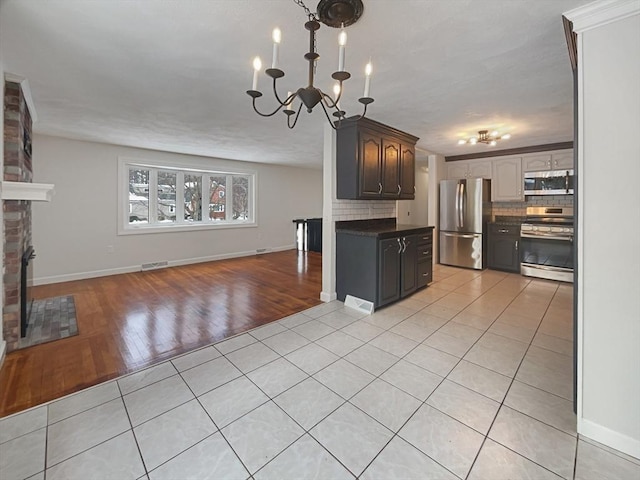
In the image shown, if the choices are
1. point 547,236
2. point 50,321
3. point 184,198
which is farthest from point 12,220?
point 547,236

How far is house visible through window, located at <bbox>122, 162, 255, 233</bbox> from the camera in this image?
18.2ft

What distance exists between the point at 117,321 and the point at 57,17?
2736 millimetres

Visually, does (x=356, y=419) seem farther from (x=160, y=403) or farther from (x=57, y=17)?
(x=57, y=17)

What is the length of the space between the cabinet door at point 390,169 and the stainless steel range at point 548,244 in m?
2.72

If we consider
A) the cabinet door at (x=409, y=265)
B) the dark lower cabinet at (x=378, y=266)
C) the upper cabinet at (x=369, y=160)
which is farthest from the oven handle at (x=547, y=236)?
the upper cabinet at (x=369, y=160)

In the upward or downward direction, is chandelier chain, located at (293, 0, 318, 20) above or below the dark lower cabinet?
above

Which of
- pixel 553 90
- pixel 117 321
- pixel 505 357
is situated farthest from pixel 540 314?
pixel 117 321

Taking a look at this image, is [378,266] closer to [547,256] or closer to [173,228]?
[547,256]

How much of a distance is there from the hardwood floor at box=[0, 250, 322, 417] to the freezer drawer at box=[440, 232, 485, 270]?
269 cm

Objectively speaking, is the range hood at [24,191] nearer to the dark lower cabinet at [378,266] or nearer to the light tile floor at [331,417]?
the light tile floor at [331,417]

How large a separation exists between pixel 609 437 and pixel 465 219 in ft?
14.9

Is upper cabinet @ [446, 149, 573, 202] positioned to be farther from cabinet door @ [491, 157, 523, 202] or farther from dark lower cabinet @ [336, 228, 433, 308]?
dark lower cabinet @ [336, 228, 433, 308]

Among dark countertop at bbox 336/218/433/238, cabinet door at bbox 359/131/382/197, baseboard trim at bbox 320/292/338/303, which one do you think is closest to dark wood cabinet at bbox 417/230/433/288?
dark countertop at bbox 336/218/433/238

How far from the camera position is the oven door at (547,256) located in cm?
462
